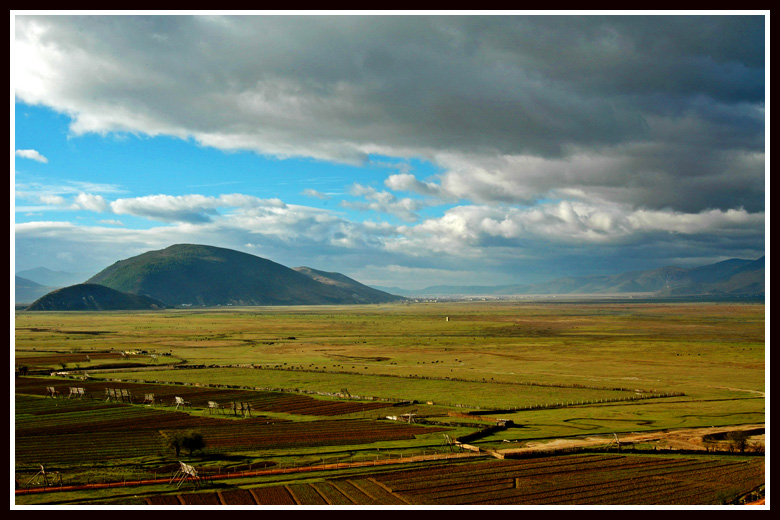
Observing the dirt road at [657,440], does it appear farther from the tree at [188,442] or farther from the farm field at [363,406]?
the tree at [188,442]

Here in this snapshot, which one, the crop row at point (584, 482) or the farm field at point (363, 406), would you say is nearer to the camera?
the crop row at point (584, 482)

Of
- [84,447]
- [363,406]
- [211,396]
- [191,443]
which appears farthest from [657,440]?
[211,396]

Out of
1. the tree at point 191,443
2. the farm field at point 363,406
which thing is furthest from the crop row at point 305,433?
the tree at point 191,443

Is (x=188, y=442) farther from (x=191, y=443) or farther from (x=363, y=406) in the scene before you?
(x=363, y=406)

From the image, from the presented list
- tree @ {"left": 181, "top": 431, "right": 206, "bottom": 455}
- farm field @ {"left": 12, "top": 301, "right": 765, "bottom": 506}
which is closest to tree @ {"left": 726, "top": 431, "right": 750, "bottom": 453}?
farm field @ {"left": 12, "top": 301, "right": 765, "bottom": 506}

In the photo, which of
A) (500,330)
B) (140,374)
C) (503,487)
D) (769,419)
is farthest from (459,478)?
(500,330)

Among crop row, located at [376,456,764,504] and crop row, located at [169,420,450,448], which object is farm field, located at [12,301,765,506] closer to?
crop row, located at [169,420,450,448]

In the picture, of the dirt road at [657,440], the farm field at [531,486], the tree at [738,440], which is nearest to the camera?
the farm field at [531,486]

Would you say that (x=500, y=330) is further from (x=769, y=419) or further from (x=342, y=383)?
(x=769, y=419)

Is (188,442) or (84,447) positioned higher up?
(188,442)
